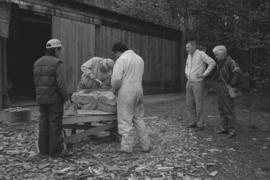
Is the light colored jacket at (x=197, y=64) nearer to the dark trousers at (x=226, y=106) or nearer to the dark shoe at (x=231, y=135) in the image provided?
the dark trousers at (x=226, y=106)

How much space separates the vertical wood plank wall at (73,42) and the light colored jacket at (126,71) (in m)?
5.24

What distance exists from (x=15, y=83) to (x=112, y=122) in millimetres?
9941

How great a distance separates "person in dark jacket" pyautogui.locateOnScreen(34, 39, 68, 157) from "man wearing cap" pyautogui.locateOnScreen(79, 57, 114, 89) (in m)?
1.22

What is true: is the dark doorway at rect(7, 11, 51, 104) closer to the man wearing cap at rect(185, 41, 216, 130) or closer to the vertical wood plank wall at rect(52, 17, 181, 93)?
the vertical wood plank wall at rect(52, 17, 181, 93)

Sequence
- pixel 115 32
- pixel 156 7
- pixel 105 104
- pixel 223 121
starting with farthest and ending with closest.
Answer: pixel 156 7, pixel 115 32, pixel 223 121, pixel 105 104

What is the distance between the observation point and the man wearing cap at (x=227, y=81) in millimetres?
6191

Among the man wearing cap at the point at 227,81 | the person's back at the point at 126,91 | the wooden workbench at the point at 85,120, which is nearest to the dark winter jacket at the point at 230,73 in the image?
the man wearing cap at the point at 227,81

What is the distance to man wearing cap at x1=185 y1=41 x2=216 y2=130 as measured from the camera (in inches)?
267

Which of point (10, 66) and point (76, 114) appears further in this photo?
point (10, 66)

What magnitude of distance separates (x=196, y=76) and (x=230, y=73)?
0.82 m

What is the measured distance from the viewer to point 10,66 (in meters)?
14.3

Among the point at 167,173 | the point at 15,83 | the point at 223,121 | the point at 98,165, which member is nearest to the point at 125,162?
the point at 98,165

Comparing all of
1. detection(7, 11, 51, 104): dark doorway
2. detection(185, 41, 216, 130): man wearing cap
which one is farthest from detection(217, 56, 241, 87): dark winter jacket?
detection(7, 11, 51, 104): dark doorway

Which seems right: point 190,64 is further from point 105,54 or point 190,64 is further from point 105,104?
point 105,54
